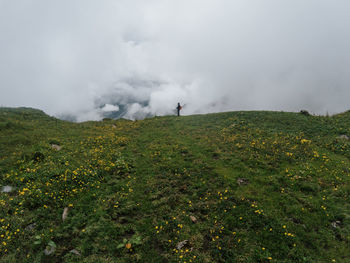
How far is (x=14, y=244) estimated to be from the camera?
7215 mm

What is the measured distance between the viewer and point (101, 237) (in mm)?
7891

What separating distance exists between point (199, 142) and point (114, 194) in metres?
11.3

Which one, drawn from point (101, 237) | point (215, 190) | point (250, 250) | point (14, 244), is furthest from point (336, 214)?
point (14, 244)

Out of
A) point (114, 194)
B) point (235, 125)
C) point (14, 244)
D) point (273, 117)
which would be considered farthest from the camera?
point (273, 117)

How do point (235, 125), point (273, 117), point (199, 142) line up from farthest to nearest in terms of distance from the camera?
point (273, 117), point (235, 125), point (199, 142)

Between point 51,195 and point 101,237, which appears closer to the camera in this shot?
point 101,237

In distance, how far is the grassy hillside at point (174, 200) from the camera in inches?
288

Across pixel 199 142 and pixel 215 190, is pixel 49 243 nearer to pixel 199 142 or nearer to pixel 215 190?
pixel 215 190

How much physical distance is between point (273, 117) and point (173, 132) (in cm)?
1468

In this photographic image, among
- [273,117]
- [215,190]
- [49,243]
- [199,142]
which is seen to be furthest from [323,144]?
[49,243]

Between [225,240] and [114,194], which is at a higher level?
[114,194]

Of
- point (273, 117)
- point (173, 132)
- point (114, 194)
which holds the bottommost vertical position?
point (114, 194)

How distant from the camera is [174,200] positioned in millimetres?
10344

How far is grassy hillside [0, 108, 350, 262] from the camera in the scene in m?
7.32
